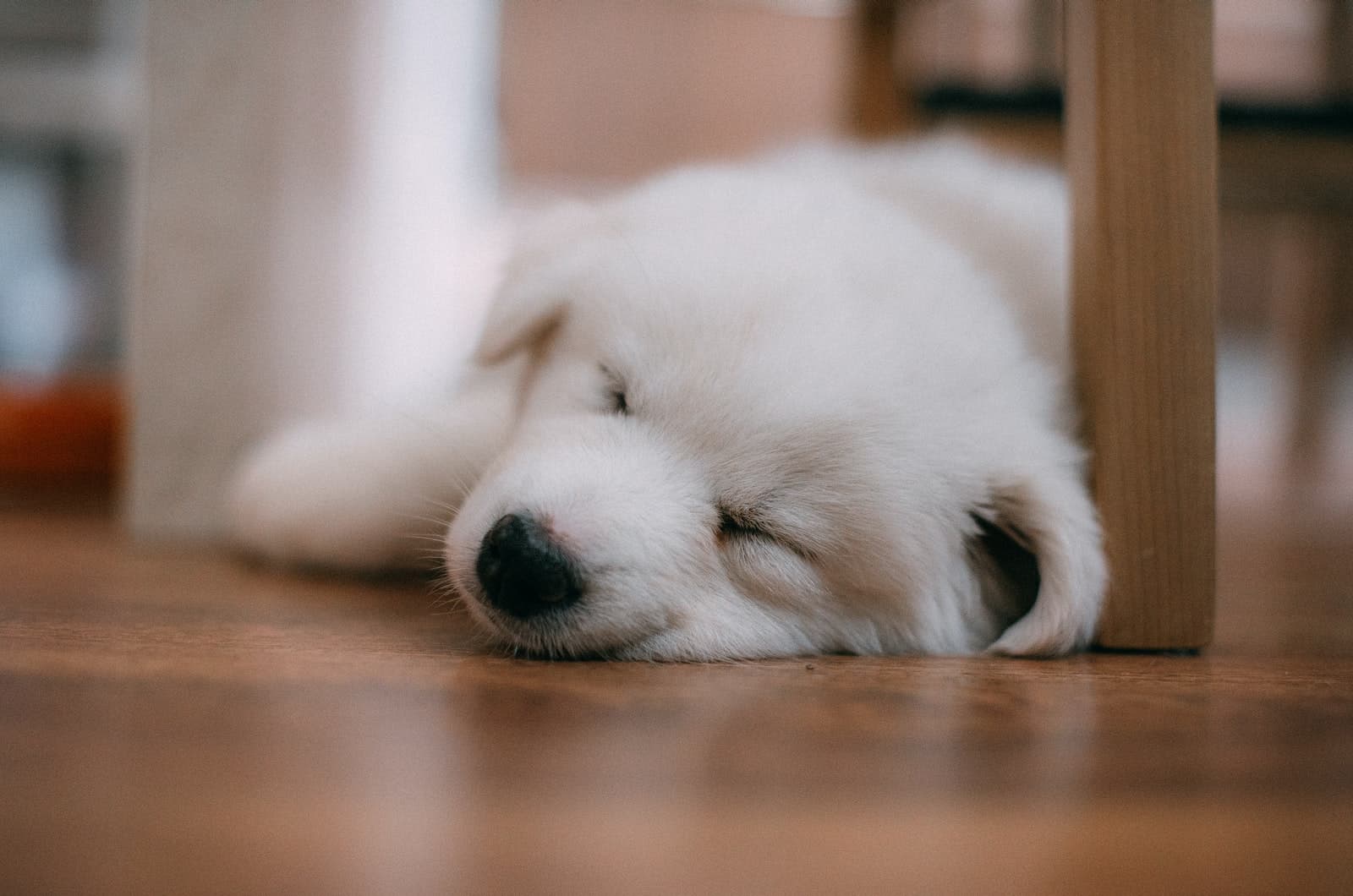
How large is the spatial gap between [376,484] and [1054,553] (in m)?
1.01

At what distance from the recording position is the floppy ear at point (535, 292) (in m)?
1.58

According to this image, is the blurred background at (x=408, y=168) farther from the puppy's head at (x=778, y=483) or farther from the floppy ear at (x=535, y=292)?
the puppy's head at (x=778, y=483)

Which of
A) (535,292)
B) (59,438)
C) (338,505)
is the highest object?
(535,292)

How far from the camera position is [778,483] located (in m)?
1.30

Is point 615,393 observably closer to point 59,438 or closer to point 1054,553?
point 1054,553

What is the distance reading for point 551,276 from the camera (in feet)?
5.23

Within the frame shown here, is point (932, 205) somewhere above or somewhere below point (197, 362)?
above

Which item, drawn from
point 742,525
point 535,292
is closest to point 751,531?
point 742,525

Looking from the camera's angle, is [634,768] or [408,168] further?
[408,168]

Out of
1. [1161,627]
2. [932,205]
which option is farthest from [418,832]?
[932,205]

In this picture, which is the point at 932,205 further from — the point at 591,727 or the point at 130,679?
the point at 130,679

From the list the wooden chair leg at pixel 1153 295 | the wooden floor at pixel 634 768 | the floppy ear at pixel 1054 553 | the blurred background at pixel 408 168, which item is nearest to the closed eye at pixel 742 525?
the wooden floor at pixel 634 768

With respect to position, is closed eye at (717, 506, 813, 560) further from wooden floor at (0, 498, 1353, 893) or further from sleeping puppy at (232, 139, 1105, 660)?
wooden floor at (0, 498, 1353, 893)

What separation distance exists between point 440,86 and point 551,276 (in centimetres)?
148
